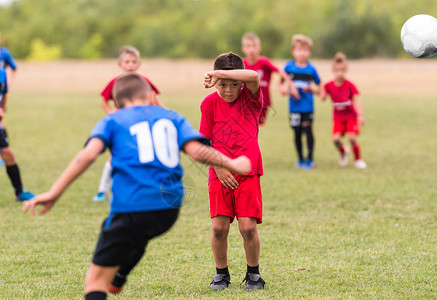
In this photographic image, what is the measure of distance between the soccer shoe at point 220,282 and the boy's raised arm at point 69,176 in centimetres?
181

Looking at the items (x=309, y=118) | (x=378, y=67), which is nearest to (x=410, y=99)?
(x=378, y=67)

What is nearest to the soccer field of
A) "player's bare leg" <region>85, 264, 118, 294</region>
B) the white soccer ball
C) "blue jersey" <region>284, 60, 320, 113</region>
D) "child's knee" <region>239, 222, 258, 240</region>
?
"child's knee" <region>239, 222, 258, 240</region>

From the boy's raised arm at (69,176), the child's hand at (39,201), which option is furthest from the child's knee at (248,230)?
the child's hand at (39,201)

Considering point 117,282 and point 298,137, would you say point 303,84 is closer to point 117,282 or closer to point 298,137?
point 298,137

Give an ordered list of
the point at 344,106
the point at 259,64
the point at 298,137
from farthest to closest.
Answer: the point at 298,137, the point at 344,106, the point at 259,64

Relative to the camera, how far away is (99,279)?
3490 millimetres

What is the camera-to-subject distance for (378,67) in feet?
130

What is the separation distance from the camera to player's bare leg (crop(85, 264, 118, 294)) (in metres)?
3.46

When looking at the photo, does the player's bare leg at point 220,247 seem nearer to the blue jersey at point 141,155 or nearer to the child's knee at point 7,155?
the blue jersey at point 141,155

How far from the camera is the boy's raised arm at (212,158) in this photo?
11.7 ft

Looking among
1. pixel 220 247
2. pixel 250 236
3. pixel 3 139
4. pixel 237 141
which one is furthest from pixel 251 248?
pixel 3 139

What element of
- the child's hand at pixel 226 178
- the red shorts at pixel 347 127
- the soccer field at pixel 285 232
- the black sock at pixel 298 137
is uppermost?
the child's hand at pixel 226 178

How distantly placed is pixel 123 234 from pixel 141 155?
46 cm

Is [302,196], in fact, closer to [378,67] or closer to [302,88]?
[302,88]
